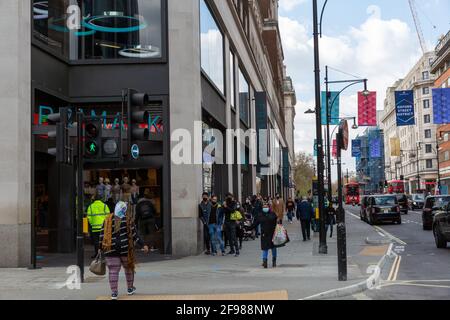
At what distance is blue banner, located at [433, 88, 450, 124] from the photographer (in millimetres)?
36000

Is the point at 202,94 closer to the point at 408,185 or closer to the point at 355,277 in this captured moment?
the point at 355,277

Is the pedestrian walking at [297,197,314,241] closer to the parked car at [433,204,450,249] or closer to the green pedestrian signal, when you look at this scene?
the parked car at [433,204,450,249]

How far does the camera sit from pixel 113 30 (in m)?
18.4

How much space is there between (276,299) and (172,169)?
870cm

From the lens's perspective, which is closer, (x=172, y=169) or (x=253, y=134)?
(x=172, y=169)

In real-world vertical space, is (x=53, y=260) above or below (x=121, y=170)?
below

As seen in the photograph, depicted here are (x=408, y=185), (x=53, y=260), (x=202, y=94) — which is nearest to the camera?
(x=53, y=260)

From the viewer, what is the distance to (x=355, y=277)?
38.7ft

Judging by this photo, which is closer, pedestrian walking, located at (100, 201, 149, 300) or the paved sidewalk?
pedestrian walking, located at (100, 201, 149, 300)

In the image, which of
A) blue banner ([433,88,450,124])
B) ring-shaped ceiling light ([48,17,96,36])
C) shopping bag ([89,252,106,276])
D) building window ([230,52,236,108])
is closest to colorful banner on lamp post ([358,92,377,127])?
building window ([230,52,236,108])

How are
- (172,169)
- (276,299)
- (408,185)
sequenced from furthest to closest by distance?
(408,185), (172,169), (276,299)

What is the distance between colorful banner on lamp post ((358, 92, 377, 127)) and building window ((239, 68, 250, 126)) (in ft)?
→ 21.5

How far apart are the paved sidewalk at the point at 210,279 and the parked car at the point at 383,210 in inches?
732
